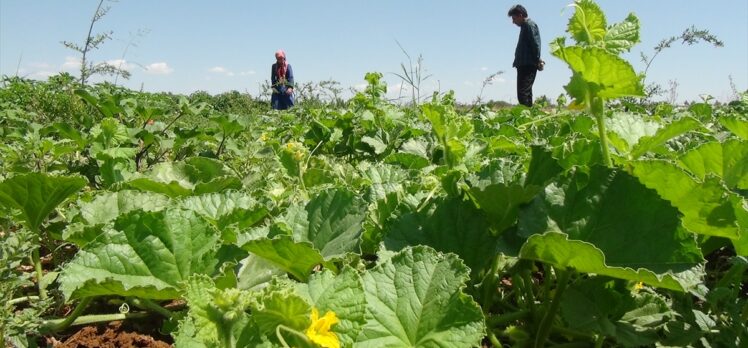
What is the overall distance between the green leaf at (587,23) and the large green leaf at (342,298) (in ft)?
2.26

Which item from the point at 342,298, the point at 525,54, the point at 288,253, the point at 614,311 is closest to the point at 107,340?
the point at 288,253

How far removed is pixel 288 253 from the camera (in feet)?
4.37

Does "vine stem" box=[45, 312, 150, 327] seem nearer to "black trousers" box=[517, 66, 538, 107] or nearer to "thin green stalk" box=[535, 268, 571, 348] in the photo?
"thin green stalk" box=[535, 268, 571, 348]

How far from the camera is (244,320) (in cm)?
109

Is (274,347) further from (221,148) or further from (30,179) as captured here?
(221,148)

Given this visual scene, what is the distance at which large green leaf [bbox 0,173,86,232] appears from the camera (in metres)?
1.80

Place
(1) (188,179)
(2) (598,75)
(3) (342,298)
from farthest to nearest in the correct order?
(1) (188,179), (2) (598,75), (3) (342,298)

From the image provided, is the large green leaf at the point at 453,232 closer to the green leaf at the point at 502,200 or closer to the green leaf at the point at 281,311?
the green leaf at the point at 502,200

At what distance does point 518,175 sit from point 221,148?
292cm

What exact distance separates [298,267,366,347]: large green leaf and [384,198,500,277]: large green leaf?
1.08ft

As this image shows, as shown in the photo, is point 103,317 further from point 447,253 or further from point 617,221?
point 617,221

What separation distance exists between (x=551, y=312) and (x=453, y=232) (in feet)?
0.95

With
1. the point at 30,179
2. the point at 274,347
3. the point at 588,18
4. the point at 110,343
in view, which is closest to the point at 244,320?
the point at 274,347

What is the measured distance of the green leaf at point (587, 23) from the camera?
1318mm
